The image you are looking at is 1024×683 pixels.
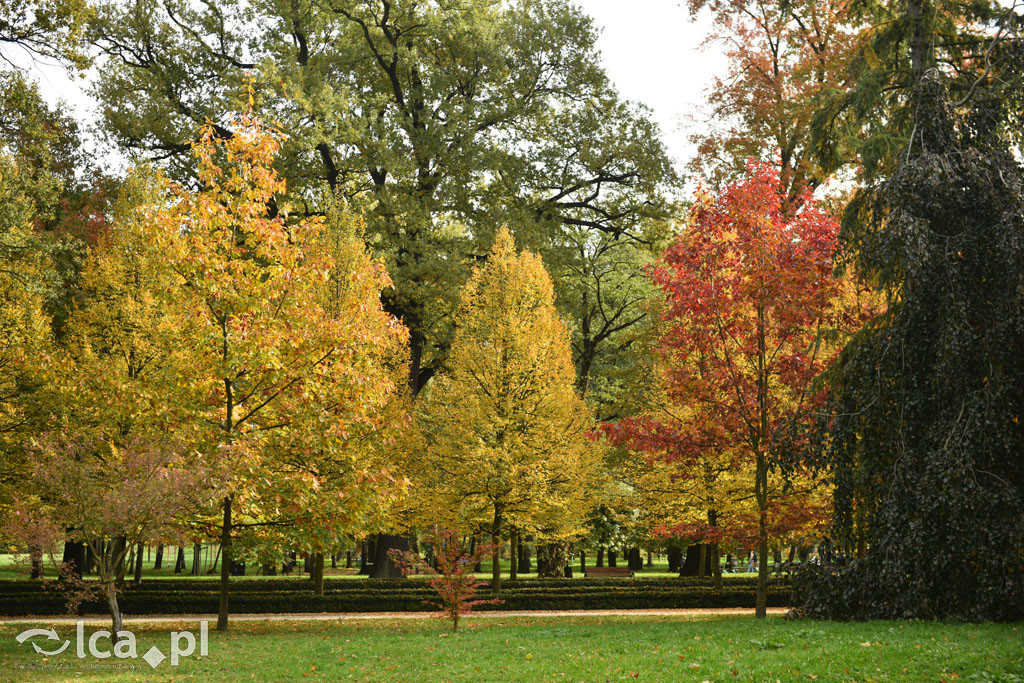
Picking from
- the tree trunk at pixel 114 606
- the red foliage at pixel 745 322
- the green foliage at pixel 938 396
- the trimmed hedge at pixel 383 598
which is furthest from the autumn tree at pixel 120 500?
the green foliage at pixel 938 396

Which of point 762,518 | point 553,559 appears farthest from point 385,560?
point 762,518

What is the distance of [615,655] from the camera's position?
31.8ft

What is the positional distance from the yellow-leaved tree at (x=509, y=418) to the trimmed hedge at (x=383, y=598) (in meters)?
1.43

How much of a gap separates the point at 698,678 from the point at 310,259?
985 cm

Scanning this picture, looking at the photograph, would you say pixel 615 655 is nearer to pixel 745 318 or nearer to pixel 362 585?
pixel 745 318

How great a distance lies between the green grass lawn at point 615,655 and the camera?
7.96m

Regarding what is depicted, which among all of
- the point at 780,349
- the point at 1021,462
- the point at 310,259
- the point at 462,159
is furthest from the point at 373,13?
the point at 1021,462

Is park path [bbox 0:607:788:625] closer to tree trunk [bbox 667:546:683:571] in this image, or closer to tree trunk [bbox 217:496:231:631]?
tree trunk [bbox 217:496:231:631]

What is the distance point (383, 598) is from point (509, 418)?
16.4ft

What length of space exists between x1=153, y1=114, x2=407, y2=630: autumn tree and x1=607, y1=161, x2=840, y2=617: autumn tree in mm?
4563

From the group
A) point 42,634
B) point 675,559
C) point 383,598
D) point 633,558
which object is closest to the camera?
point 42,634

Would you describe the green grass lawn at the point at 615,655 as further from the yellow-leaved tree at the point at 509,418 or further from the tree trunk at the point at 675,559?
the tree trunk at the point at 675,559

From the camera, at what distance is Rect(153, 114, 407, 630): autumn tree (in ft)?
42.6

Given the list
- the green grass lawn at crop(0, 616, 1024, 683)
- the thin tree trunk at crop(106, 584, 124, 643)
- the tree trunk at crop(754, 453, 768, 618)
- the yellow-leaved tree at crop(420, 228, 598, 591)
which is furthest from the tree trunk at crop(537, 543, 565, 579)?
the thin tree trunk at crop(106, 584, 124, 643)
